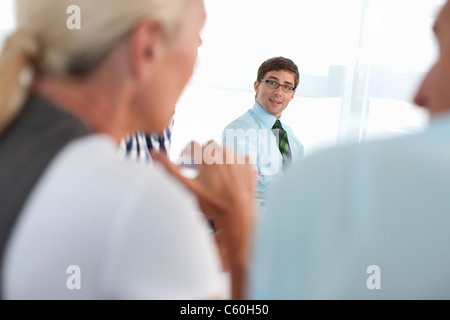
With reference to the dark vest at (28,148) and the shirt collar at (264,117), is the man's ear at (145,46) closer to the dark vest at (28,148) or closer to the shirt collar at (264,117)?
the dark vest at (28,148)

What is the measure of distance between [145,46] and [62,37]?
123mm

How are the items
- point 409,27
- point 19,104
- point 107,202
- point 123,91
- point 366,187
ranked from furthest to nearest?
point 409,27
point 123,91
point 19,104
point 107,202
point 366,187

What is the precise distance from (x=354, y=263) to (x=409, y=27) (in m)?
5.45

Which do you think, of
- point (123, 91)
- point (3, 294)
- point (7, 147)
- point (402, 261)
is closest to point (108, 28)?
point (123, 91)

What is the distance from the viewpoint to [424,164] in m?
0.51

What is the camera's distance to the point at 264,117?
3920 mm

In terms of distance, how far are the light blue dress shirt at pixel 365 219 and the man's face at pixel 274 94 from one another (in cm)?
340

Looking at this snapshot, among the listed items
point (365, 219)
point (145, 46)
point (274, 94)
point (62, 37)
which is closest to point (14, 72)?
point (62, 37)

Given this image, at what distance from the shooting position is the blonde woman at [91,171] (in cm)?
62

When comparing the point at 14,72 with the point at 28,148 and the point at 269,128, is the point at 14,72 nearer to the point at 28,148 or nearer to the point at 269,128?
the point at 28,148

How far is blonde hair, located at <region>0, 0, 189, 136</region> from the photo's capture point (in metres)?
0.76

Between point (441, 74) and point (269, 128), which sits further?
point (269, 128)
